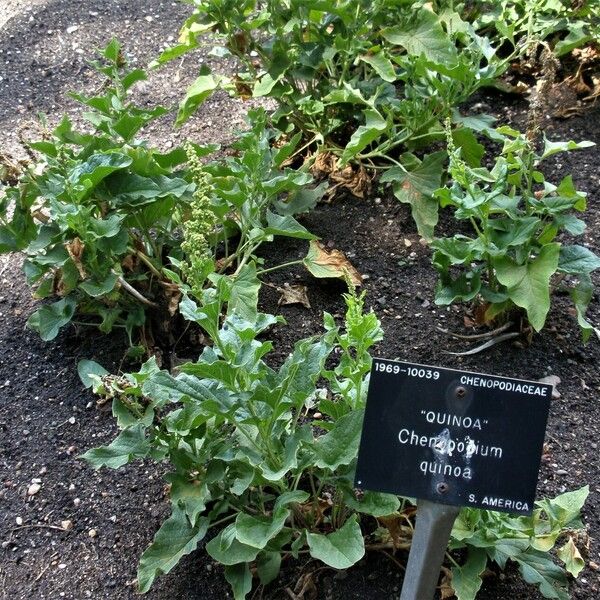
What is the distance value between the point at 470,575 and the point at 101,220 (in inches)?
54.5

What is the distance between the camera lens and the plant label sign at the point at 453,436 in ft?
5.45

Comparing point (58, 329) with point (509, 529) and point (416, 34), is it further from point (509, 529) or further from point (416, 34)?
point (416, 34)

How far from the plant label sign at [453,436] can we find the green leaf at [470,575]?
39 cm

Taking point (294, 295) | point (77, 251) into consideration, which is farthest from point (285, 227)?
point (77, 251)

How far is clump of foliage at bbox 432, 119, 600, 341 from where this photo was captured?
2.48 m

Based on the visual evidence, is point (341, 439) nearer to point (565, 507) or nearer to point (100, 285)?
point (565, 507)

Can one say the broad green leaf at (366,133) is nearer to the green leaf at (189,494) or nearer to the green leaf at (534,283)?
the green leaf at (534,283)

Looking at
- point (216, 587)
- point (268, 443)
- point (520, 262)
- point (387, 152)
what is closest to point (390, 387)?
point (268, 443)

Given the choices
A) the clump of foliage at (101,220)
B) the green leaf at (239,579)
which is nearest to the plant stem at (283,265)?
the clump of foliage at (101,220)

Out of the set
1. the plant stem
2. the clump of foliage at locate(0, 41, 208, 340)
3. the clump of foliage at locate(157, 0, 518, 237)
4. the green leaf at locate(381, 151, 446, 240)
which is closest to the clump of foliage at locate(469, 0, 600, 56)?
the clump of foliage at locate(157, 0, 518, 237)

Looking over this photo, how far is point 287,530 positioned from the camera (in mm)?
2113

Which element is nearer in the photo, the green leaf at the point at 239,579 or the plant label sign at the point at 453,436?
the plant label sign at the point at 453,436

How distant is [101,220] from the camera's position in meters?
2.55

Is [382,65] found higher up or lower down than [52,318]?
higher up
